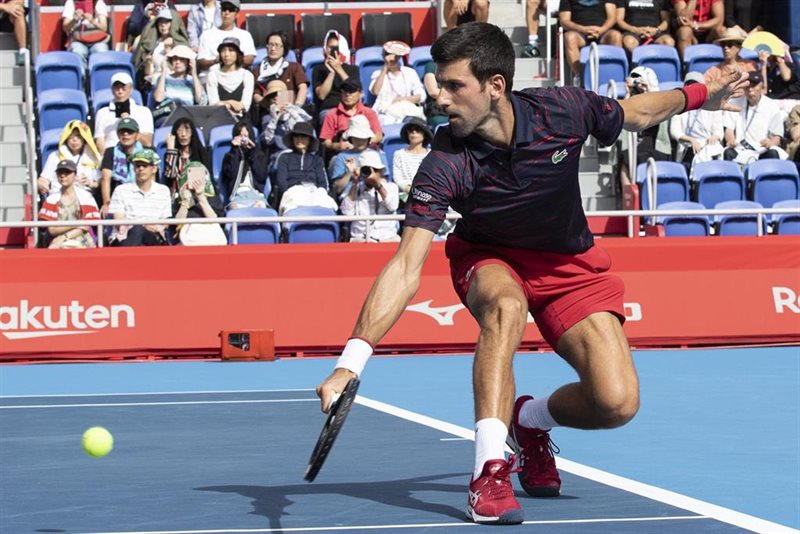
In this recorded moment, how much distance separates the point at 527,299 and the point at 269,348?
869 centimetres

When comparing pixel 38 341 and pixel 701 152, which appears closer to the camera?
pixel 38 341

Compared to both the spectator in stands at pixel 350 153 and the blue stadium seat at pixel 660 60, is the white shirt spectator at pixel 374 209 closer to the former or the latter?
the spectator in stands at pixel 350 153

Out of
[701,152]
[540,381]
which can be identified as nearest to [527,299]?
[540,381]

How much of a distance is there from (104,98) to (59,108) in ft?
1.93

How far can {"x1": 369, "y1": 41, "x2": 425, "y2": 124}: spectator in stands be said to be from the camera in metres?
20.2

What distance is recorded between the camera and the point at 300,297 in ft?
52.5

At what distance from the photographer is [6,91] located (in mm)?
21312

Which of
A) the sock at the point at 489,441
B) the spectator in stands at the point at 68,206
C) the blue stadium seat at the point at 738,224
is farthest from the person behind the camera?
the blue stadium seat at the point at 738,224

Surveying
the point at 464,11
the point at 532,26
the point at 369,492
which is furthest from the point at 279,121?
the point at 369,492

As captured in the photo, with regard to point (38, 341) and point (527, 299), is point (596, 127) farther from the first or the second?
point (38, 341)

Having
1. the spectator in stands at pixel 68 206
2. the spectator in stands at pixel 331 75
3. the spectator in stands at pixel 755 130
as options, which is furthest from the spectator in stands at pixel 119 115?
the spectator in stands at pixel 755 130

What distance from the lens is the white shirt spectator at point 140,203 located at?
56.5 ft

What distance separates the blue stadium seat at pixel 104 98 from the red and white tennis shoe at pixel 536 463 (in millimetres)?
13129

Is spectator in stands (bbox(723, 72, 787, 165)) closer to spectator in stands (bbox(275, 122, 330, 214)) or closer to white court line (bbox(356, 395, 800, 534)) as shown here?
spectator in stands (bbox(275, 122, 330, 214))
